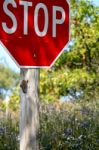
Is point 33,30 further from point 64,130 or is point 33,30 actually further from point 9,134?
point 9,134

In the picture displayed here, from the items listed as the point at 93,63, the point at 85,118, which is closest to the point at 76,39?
the point at 93,63

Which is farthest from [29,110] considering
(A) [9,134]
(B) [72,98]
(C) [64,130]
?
(B) [72,98]

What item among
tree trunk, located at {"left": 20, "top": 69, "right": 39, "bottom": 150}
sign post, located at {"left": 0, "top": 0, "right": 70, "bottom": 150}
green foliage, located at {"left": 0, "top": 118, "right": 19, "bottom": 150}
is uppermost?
sign post, located at {"left": 0, "top": 0, "right": 70, "bottom": 150}

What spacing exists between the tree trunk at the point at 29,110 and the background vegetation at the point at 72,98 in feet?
10.6

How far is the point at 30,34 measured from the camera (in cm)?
354

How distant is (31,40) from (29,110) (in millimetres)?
455

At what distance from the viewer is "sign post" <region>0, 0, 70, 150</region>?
350cm

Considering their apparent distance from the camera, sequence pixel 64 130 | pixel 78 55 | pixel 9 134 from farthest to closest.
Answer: pixel 78 55
pixel 9 134
pixel 64 130

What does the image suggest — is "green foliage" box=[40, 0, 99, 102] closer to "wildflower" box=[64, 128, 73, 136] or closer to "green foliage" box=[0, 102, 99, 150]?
"green foliage" box=[0, 102, 99, 150]

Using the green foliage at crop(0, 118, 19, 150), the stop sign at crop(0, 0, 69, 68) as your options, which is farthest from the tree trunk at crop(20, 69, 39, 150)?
the green foliage at crop(0, 118, 19, 150)

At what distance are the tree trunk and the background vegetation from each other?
10.6 feet

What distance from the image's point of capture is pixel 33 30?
3.55 metres

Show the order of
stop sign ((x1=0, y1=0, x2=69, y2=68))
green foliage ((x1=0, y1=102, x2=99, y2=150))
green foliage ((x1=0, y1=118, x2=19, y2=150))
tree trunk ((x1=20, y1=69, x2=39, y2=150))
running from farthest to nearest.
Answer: green foliage ((x1=0, y1=118, x2=19, y2=150)) → green foliage ((x1=0, y1=102, x2=99, y2=150)) → tree trunk ((x1=20, y1=69, x2=39, y2=150)) → stop sign ((x1=0, y1=0, x2=69, y2=68))

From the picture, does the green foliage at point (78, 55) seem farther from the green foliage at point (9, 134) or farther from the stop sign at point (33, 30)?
the stop sign at point (33, 30)
